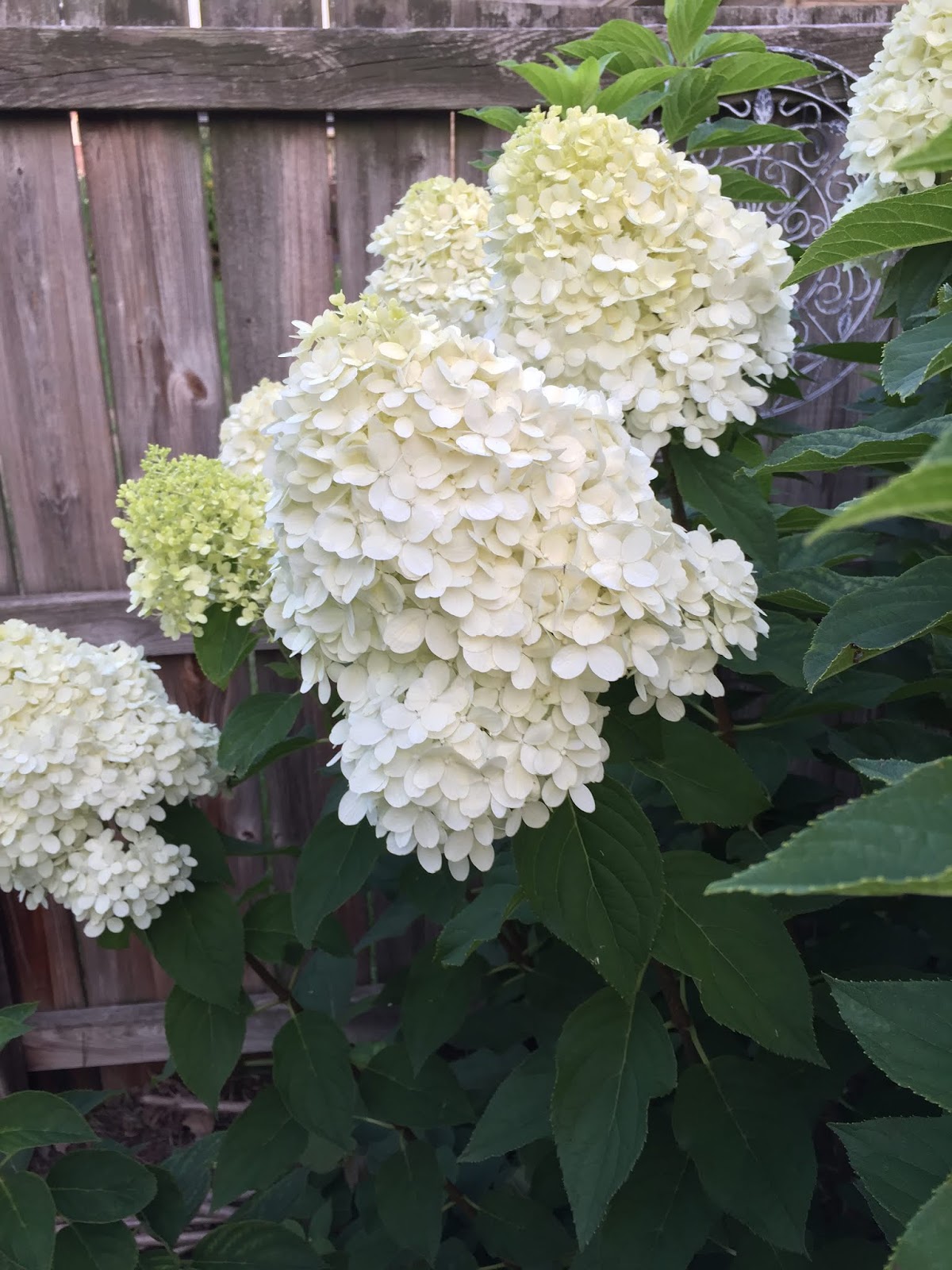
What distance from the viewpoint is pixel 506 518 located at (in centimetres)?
81

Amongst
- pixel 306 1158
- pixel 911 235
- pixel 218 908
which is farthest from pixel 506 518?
pixel 306 1158

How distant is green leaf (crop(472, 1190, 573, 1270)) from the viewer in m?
1.49

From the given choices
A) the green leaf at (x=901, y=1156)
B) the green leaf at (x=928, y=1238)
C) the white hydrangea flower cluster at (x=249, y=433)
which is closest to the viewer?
the green leaf at (x=928, y=1238)

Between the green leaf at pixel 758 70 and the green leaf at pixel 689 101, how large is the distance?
0.06 feet

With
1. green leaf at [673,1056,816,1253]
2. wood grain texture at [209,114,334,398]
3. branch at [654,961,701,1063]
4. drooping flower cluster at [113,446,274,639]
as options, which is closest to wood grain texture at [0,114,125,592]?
wood grain texture at [209,114,334,398]

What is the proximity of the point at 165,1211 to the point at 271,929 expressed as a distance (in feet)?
1.58

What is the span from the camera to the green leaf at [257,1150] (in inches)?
57.1

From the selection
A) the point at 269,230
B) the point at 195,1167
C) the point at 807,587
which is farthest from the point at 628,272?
the point at 195,1167

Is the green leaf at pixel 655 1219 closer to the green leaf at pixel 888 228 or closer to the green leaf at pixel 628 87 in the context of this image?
the green leaf at pixel 888 228

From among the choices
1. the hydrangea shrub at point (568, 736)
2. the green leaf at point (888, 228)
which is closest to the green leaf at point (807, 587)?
the hydrangea shrub at point (568, 736)

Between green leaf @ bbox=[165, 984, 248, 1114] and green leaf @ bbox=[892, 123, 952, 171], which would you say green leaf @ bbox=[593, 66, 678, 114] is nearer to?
green leaf @ bbox=[892, 123, 952, 171]

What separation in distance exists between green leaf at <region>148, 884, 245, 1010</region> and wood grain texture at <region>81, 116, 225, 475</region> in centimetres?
125

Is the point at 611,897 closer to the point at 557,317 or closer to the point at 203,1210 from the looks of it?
the point at 557,317

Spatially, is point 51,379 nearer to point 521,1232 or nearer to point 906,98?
point 906,98
